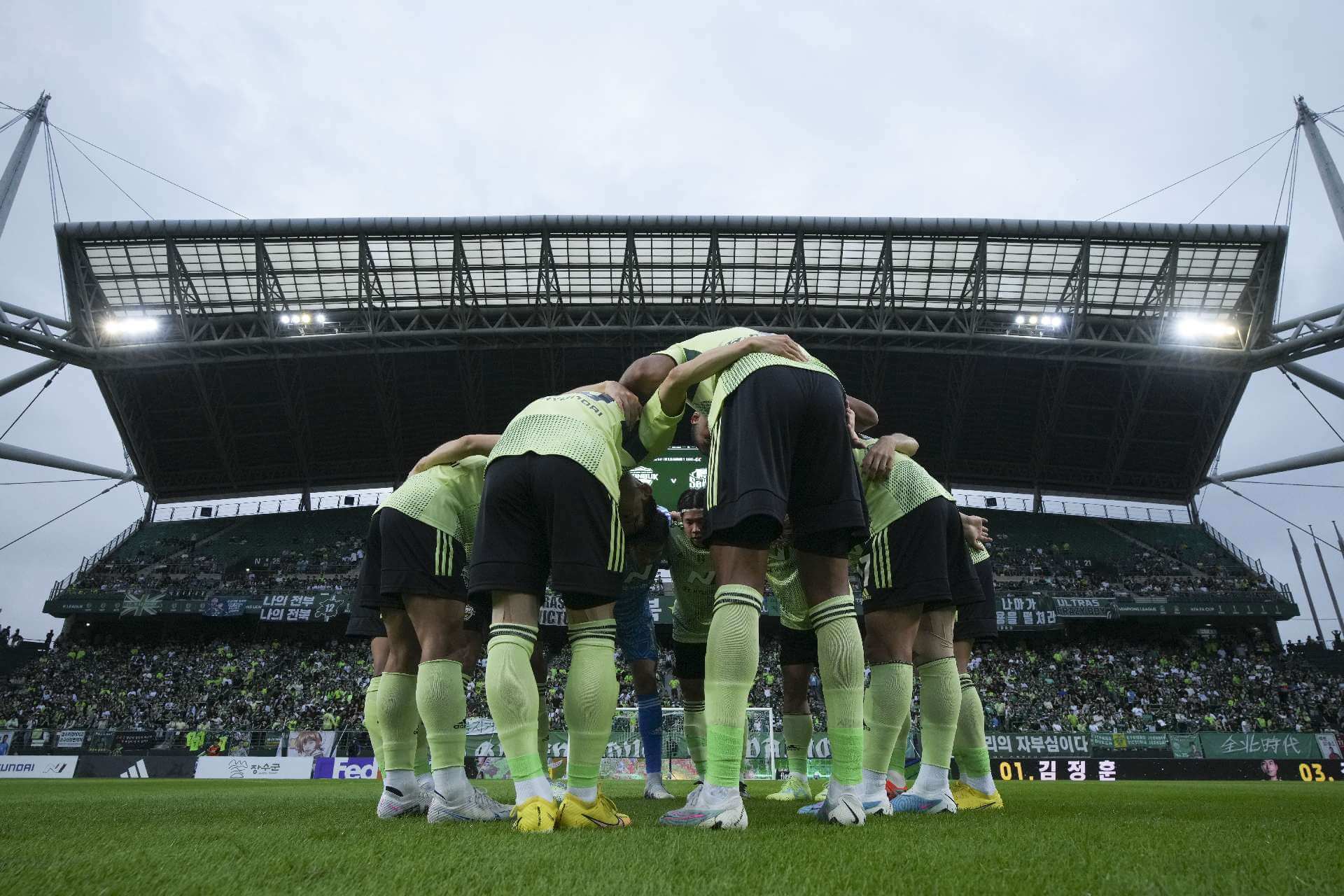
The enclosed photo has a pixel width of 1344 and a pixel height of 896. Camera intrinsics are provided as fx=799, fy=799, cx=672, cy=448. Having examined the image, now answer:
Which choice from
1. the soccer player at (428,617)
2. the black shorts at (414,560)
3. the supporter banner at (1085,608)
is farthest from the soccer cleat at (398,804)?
the supporter banner at (1085,608)

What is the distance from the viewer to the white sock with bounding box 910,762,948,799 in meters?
3.88

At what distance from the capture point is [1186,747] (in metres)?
17.8

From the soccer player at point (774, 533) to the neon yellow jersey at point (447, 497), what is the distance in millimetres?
1611

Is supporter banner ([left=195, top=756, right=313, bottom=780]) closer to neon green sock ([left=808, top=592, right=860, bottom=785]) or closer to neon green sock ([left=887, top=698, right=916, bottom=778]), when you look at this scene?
neon green sock ([left=887, top=698, right=916, bottom=778])

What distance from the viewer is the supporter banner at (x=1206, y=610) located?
26.0 m

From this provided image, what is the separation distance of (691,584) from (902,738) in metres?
1.76

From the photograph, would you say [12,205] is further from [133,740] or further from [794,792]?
[794,792]

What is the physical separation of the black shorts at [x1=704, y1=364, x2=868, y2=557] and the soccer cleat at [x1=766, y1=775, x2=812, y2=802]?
2753mm

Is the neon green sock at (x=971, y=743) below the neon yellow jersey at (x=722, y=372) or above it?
below

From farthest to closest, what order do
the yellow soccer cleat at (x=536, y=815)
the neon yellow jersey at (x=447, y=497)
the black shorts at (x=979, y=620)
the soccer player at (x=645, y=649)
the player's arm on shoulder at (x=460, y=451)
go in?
1. the soccer player at (x=645, y=649)
2. the black shorts at (x=979, y=620)
3. the player's arm on shoulder at (x=460, y=451)
4. the neon yellow jersey at (x=447, y=497)
5. the yellow soccer cleat at (x=536, y=815)

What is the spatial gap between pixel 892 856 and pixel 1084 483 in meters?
33.7

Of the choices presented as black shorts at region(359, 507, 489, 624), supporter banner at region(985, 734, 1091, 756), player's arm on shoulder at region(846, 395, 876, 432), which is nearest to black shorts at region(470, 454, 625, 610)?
black shorts at region(359, 507, 489, 624)

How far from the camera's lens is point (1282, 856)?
1.94 m

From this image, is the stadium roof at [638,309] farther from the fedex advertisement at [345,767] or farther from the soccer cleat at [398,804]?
the soccer cleat at [398,804]
